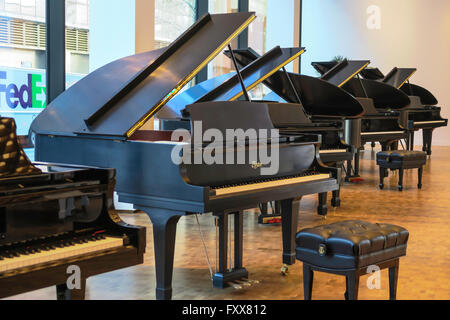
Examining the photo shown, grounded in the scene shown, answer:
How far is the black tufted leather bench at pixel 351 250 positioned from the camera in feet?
10.5

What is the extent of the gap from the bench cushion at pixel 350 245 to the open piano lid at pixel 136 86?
3.78 ft

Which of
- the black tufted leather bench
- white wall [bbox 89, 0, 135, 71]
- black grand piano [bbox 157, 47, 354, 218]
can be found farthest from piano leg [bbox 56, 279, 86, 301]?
white wall [bbox 89, 0, 135, 71]

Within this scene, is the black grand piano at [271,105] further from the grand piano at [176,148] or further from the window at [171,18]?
the window at [171,18]

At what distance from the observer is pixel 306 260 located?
11.2ft

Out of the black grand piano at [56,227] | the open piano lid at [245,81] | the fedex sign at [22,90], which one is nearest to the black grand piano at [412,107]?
the open piano lid at [245,81]

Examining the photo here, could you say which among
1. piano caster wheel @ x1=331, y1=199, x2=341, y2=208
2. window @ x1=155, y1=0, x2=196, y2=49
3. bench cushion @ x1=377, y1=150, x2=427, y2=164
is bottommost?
piano caster wheel @ x1=331, y1=199, x2=341, y2=208

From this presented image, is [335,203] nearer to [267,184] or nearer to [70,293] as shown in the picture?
[267,184]

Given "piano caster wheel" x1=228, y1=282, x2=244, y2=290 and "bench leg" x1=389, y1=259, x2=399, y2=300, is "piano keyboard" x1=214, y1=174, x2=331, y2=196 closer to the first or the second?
"piano caster wheel" x1=228, y1=282, x2=244, y2=290

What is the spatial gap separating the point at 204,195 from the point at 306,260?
2.14ft

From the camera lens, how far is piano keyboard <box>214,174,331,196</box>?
11.7ft

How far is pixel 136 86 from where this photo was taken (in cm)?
391

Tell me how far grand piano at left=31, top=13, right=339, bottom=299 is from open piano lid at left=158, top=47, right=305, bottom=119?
702 mm
